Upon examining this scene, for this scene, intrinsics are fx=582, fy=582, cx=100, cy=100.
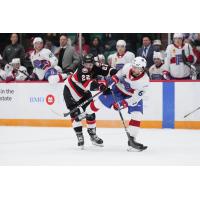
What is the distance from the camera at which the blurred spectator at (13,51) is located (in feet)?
29.9

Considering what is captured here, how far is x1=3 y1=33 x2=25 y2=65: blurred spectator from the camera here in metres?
9.12

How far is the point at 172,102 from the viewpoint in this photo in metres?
8.49

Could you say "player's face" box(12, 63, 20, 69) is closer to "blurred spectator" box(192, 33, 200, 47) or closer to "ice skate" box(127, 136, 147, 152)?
"blurred spectator" box(192, 33, 200, 47)

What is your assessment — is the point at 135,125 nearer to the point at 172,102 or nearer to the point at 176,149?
the point at 176,149

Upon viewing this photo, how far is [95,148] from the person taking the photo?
676 centimetres

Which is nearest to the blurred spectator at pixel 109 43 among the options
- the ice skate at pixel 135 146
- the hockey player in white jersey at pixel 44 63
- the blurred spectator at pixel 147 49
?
the blurred spectator at pixel 147 49

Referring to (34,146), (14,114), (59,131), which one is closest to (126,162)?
(34,146)

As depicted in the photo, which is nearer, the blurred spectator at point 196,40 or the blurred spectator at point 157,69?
the blurred spectator at point 196,40

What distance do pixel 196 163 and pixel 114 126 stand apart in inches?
120

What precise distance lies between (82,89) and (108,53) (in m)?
2.50

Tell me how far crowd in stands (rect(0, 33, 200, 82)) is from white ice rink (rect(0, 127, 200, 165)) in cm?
99

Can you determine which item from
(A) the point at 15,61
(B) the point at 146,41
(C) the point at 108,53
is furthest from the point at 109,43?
(A) the point at 15,61

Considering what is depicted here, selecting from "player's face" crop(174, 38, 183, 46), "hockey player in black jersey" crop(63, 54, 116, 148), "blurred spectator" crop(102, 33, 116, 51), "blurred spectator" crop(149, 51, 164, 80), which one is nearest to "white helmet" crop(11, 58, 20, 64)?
"blurred spectator" crop(102, 33, 116, 51)

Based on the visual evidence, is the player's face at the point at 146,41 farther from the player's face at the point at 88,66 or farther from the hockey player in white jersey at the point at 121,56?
the player's face at the point at 88,66
